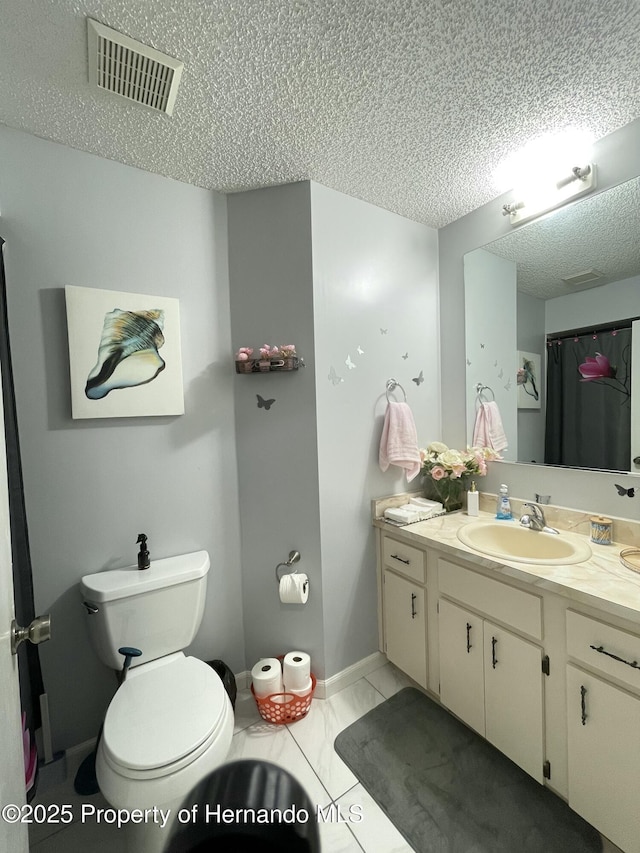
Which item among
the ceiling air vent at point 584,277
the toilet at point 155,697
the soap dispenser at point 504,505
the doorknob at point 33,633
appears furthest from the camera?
the soap dispenser at point 504,505

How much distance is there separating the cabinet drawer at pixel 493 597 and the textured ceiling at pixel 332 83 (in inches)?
65.7

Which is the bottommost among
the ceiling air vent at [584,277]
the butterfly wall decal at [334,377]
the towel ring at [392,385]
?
the towel ring at [392,385]

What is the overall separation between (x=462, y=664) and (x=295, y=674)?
0.70 m

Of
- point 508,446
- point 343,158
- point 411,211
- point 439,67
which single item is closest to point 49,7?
point 343,158

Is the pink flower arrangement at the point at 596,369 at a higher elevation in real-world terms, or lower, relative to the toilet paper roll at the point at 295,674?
higher

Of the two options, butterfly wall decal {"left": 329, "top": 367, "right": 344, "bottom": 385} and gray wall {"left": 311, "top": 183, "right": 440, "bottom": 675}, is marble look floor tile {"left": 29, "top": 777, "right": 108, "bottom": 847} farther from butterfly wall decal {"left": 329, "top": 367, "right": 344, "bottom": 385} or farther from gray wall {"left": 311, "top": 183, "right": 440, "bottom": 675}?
butterfly wall decal {"left": 329, "top": 367, "right": 344, "bottom": 385}

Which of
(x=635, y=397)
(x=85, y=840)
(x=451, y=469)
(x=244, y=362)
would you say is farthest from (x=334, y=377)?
(x=85, y=840)

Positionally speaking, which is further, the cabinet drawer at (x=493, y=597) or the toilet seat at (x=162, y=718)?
the cabinet drawer at (x=493, y=597)

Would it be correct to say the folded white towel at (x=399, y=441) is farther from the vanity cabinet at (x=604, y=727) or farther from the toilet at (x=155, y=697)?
the toilet at (x=155, y=697)

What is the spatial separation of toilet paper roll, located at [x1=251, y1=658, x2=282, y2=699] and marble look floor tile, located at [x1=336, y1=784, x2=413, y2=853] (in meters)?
0.42

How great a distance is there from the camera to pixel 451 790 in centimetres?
115

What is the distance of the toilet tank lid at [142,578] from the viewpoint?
3.86 feet

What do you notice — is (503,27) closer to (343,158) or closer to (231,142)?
(343,158)

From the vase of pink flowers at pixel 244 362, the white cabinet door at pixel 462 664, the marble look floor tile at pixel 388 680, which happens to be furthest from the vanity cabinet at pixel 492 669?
the vase of pink flowers at pixel 244 362
